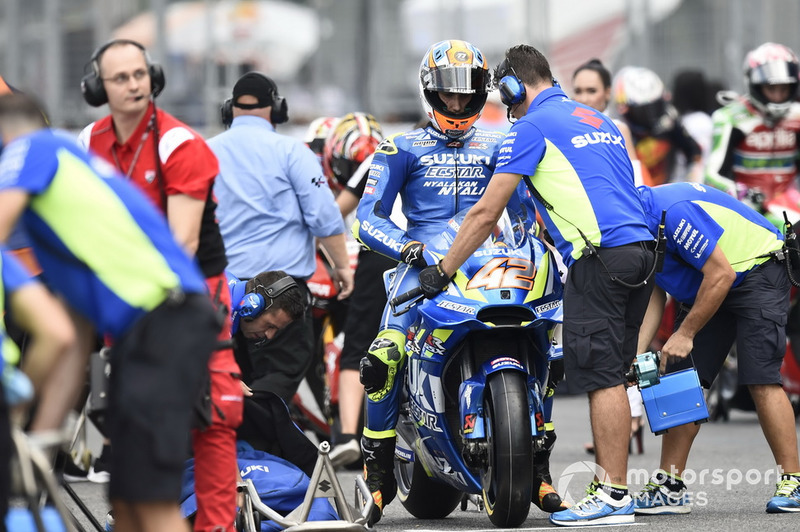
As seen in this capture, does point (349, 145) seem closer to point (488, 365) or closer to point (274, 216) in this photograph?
point (274, 216)

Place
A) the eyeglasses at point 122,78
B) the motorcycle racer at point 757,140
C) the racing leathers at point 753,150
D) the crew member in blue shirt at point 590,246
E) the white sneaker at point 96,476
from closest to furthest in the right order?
the eyeglasses at point 122,78, the crew member in blue shirt at point 590,246, the white sneaker at point 96,476, the motorcycle racer at point 757,140, the racing leathers at point 753,150

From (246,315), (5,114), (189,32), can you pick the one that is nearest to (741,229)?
(246,315)

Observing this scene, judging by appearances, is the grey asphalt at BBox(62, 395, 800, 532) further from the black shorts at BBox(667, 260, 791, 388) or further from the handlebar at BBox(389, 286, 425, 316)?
the handlebar at BBox(389, 286, 425, 316)

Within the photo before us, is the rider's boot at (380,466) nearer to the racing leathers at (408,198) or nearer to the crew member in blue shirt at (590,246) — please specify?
the racing leathers at (408,198)

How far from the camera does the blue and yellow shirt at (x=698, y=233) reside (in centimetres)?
712

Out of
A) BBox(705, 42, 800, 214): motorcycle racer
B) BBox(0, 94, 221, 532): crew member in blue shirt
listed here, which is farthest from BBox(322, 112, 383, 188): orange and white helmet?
BBox(0, 94, 221, 532): crew member in blue shirt

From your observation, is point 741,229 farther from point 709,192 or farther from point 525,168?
point 525,168

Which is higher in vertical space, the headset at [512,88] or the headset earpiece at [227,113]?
the headset at [512,88]

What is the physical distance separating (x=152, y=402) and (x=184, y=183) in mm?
1336

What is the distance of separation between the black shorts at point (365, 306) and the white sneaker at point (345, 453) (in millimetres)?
486

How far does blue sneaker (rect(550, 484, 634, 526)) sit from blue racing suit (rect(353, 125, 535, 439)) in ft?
2.90

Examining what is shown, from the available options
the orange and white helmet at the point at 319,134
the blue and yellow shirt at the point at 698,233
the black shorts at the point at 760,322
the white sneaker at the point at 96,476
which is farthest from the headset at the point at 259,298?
the orange and white helmet at the point at 319,134

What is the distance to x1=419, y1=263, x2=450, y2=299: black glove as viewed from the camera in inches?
263

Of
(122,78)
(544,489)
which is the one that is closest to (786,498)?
(544,489)
